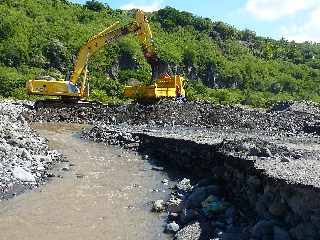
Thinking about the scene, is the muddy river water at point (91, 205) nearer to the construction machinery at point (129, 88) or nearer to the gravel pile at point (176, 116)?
the gravel pile at point (176, 116)

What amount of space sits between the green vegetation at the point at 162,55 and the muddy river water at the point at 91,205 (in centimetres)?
2317

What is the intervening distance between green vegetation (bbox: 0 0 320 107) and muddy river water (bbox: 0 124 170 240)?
76.0ft

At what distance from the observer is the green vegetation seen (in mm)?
51844

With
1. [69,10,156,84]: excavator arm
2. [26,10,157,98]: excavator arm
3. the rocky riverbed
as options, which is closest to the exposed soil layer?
the rocky riverbed

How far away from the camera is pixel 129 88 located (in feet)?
101

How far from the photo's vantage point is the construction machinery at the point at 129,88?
2947 centimetres

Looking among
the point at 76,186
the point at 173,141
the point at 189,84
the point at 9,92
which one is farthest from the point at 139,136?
the point at 189,84

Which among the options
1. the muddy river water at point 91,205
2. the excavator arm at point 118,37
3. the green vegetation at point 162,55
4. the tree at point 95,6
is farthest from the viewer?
the tree at point 95,6

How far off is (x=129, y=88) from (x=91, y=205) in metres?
18.2

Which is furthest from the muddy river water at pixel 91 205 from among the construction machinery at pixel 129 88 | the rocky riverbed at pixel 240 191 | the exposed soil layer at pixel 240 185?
the construction machinery at pixel 129 88

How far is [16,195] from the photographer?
42.2 ft

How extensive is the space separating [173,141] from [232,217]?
26.2 feet

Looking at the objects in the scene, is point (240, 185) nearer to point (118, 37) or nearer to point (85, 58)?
point (118, 37)

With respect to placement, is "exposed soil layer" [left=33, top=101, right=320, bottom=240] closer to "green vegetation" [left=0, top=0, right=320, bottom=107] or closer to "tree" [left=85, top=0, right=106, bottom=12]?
"green vegetation" [left=0, top=0, right=320, bottom=107]
